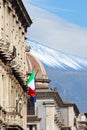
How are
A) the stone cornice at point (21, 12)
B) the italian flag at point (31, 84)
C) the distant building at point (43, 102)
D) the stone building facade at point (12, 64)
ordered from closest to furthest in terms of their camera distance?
the stone building facade at point (12, 64)
the stone cornice at point (21, 12)
the italian flag at point (31, 84)
the distant building at point (43, 102)

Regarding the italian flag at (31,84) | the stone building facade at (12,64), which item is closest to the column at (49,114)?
the stone building facade at (12,64)

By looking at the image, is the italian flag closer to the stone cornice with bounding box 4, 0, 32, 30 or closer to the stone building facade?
the stone building facade

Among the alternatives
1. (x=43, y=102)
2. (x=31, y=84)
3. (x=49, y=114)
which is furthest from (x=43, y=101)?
(x=31, y=84)

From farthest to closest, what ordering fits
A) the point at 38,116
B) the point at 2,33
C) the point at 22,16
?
the point at 38,116 < the point at 22,16 < the point at 2,33

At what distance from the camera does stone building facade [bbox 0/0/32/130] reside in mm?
77375

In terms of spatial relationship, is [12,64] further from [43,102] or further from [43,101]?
[43,101]

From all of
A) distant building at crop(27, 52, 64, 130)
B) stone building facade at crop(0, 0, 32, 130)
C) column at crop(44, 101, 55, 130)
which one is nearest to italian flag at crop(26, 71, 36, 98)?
stone building facade at crop(0, 0, 32, 130)

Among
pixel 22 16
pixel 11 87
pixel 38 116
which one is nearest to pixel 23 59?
pixel 22 16

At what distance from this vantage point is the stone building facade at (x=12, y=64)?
77375 millimetres

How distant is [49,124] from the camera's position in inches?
5423

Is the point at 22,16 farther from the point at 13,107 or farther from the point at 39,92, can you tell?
the point at 39,92

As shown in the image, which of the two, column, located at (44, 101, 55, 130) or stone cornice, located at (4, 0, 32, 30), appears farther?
column, located at (44, 101, 55, 130)

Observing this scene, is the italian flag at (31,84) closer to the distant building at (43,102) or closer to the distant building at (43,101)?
the distant building at (43,102)

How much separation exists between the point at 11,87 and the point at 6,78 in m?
3.96
